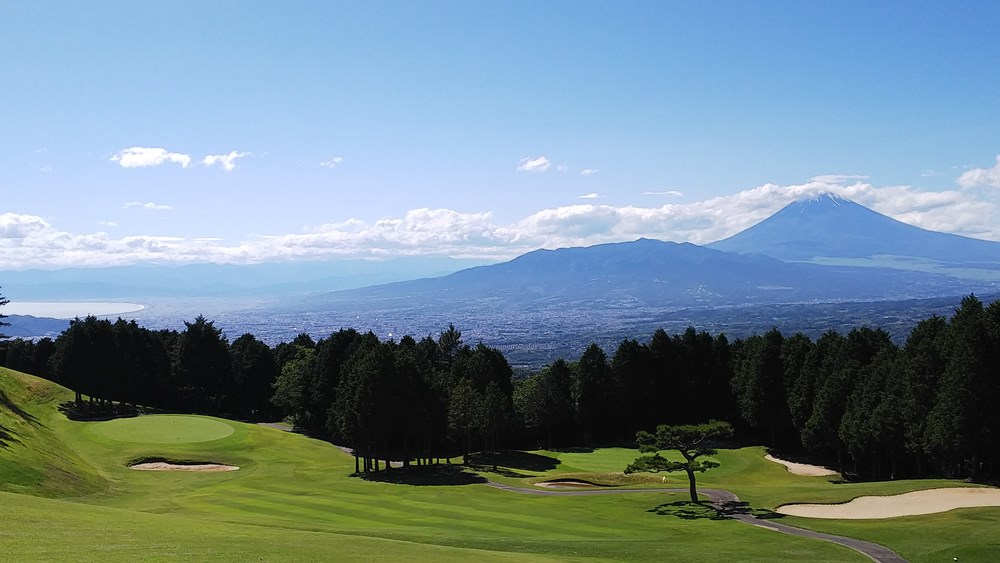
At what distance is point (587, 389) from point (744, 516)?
45803mm

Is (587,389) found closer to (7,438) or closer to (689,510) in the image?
(689,510)

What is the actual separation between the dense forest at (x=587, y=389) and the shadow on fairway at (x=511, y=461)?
2019 millimetres

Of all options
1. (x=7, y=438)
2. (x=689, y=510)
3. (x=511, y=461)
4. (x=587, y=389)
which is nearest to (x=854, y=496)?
(x=689, y=510)

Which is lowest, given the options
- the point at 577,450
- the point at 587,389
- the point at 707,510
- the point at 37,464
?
the point at 577,450

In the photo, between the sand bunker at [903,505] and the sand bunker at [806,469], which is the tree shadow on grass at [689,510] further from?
the sand bunker at [806,469]

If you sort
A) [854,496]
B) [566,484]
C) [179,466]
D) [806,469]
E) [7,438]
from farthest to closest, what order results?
[806,469] → [179,466] → [566,484] → [854,496] → [7,438]

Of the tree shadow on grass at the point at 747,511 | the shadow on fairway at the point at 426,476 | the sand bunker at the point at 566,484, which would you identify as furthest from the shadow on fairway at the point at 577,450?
the tree shadow on grass at the point at 747,511

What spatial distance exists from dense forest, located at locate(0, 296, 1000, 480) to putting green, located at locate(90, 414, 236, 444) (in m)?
9.89

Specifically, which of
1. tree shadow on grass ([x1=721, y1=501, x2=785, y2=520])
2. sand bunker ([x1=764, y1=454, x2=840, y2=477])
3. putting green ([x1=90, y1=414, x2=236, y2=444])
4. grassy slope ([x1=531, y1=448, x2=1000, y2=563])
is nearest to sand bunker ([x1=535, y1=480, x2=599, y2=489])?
grassy slope ([x1=531, y1=448, x2=1000, y2=563])

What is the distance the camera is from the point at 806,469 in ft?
209

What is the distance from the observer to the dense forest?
50.9m

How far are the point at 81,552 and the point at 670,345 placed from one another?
78.2 meters

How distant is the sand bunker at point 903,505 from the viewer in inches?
1544

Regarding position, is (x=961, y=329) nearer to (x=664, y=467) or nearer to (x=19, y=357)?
(x=664, y=467)
